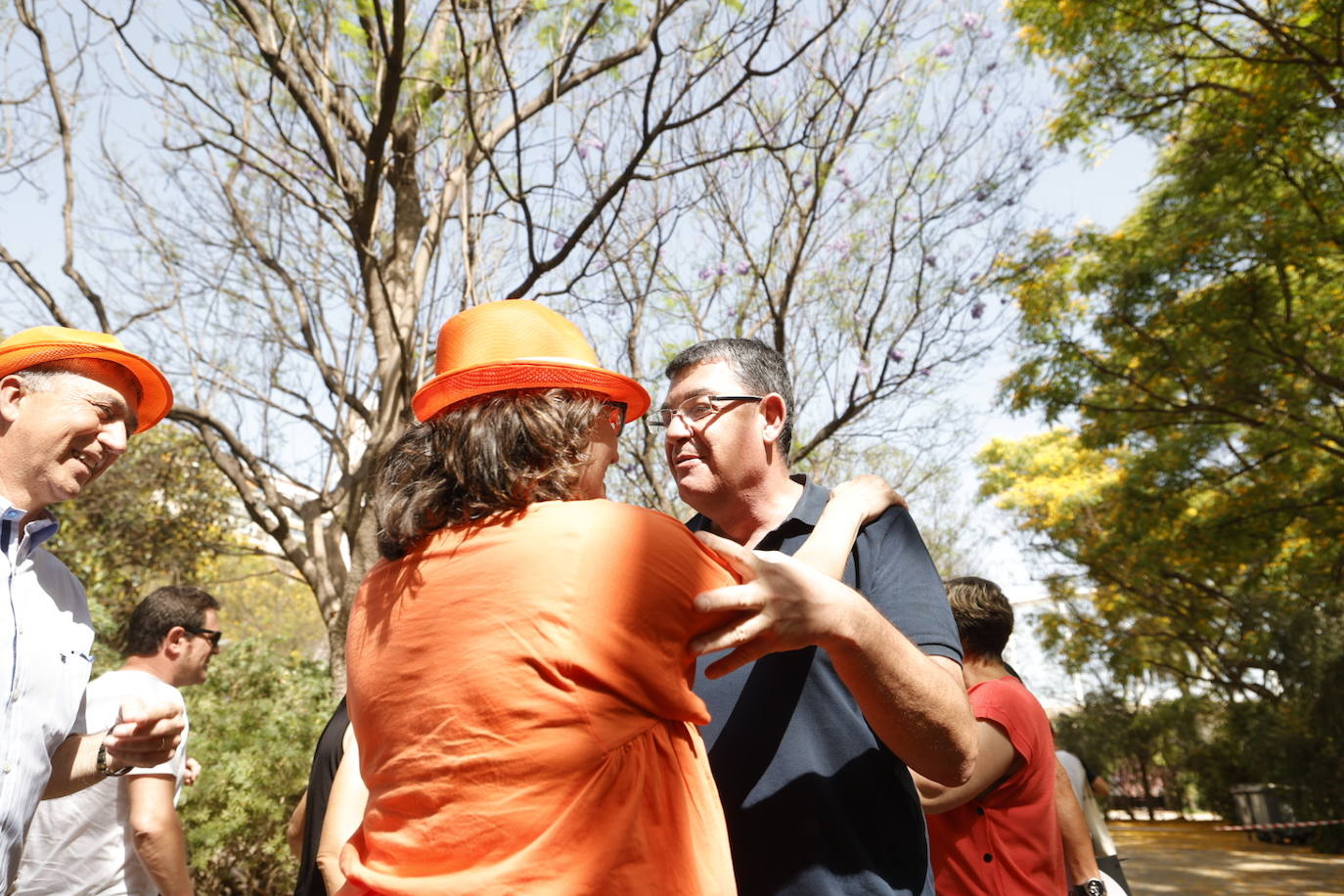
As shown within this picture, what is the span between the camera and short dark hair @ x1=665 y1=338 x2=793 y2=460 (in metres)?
2.58

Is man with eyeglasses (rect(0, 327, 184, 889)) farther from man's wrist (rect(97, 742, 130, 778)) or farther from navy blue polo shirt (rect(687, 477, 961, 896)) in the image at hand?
navy blue polo shirt (rect(687, 477, 961, 896))

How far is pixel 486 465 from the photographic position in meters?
1.54

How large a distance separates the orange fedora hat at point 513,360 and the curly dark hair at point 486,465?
0.02 m

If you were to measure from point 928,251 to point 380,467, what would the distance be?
8596 mm

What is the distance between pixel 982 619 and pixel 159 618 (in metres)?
2.97

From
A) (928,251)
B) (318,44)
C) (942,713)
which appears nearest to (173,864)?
(942,713)

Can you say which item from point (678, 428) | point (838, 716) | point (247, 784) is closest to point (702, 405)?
point (678, 428)

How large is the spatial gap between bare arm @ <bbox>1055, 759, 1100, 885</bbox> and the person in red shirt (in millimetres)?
850

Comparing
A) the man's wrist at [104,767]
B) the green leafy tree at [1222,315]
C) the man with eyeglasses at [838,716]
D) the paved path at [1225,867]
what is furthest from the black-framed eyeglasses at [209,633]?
the paved path at [1225,867]

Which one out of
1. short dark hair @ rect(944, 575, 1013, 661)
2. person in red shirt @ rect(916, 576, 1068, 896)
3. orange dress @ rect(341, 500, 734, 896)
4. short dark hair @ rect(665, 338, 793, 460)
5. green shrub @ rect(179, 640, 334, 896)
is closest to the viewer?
orange dress @ rect(341, 500, 734, 896)

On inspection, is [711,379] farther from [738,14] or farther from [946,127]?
[946,127]

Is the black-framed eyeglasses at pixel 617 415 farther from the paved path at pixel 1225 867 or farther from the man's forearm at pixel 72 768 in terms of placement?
the paved path at pixel 1225 867

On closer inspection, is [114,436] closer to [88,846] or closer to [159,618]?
[88,846]

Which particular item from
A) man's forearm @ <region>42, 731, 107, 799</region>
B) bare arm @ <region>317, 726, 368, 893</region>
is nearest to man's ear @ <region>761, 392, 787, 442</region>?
bare arm @ <region>317, 726, 368, 893</region>
